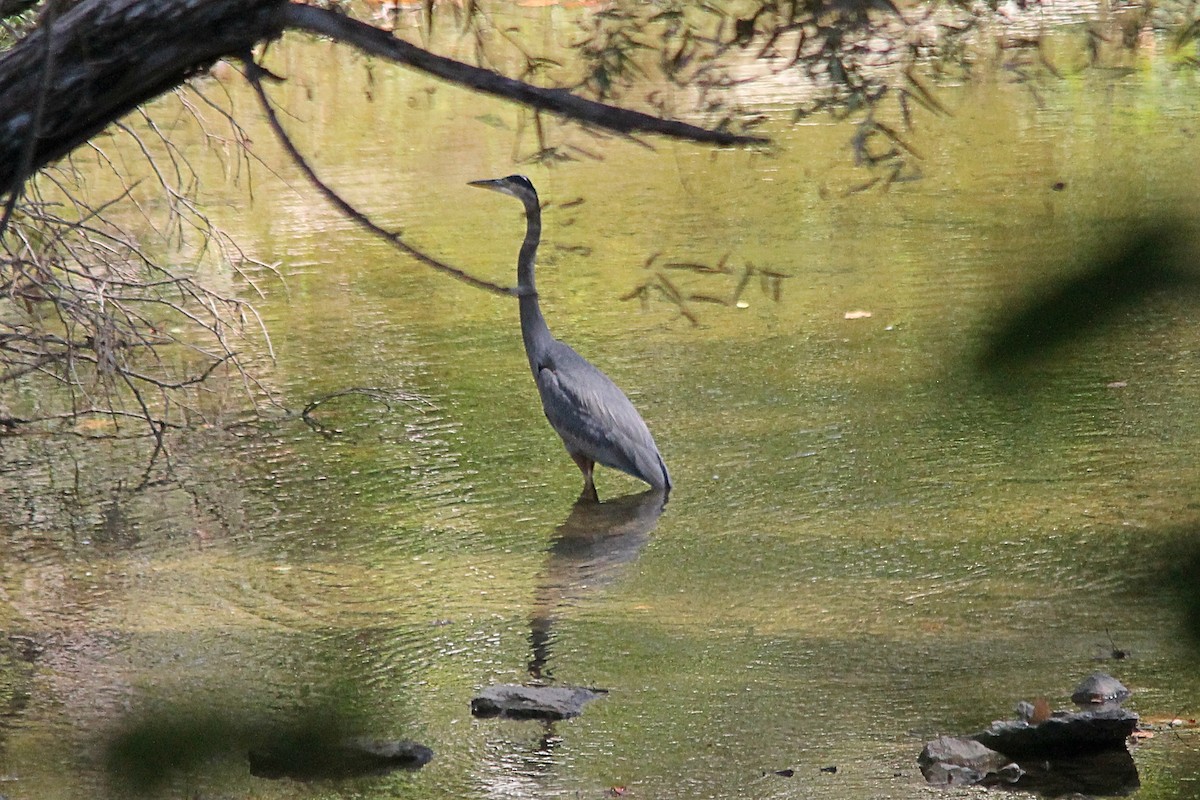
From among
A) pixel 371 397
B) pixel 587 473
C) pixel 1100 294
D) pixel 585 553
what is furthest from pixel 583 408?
pixel 1100 294

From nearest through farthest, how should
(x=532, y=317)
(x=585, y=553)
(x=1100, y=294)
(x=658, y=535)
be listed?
(x=1100, y=294)
(x=585, y=553)
(x=658, y=535)
(x=532, y=317)

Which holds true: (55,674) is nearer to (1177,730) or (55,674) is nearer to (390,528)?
(390,528)

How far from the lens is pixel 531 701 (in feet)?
15.0

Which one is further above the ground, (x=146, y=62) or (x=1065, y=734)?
(x=146, y=62)

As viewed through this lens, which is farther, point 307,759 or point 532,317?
point 532,317

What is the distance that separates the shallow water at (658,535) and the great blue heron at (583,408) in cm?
18

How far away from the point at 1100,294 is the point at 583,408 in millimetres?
5665

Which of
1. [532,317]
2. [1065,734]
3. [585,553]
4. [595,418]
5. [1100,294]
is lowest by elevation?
[585,553]

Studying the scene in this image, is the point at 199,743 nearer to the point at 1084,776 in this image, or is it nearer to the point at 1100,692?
the point at 1084,776

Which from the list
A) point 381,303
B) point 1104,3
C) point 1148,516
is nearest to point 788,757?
point 1148,516

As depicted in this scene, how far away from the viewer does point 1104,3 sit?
36.6ft

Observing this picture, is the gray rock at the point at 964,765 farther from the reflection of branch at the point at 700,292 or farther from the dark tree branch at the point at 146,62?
the dark tree branch at the point at 146,62

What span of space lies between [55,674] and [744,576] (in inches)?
90.2

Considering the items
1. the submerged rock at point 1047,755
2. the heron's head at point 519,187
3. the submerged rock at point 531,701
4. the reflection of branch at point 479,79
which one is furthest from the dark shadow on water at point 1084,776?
the heron's head at point 519,187
